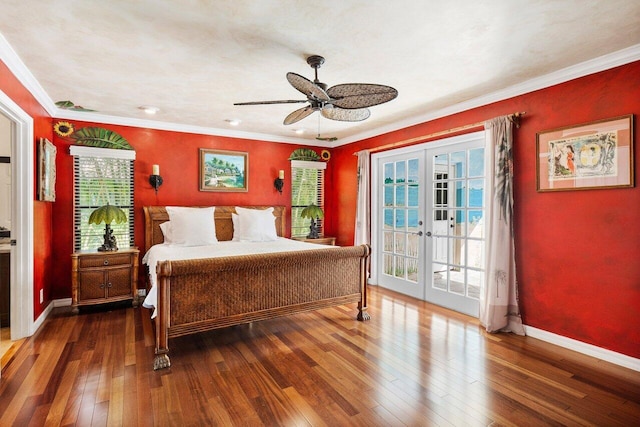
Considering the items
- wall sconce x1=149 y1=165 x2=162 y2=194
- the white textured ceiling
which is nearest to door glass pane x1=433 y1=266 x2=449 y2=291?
the white textured ceiling

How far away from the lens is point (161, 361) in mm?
2549

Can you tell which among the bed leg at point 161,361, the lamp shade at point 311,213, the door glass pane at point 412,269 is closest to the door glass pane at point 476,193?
the door glass pane at point 412,269

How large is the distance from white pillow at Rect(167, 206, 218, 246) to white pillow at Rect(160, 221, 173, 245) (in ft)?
0.29

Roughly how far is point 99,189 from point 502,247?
15.5 feet

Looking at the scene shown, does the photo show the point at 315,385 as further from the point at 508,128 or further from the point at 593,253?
the point at 508,128

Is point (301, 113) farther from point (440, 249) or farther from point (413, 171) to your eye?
point (440, 249)

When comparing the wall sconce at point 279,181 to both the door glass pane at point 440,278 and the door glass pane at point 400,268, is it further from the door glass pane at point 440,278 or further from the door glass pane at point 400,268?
the door glass pane at point 440,278

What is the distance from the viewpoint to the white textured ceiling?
1.97 meters

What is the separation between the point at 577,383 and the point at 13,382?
386cm

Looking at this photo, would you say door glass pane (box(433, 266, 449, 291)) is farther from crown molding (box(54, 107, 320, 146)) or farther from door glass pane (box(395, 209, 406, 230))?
crown molding (box(54, 107, 320, 146))

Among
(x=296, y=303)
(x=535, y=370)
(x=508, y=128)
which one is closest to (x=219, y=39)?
(x=296, y=303)

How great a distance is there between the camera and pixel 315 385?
2314 mm

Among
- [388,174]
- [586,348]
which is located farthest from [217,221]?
[586,348]

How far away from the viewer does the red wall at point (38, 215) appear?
2.73 meters
